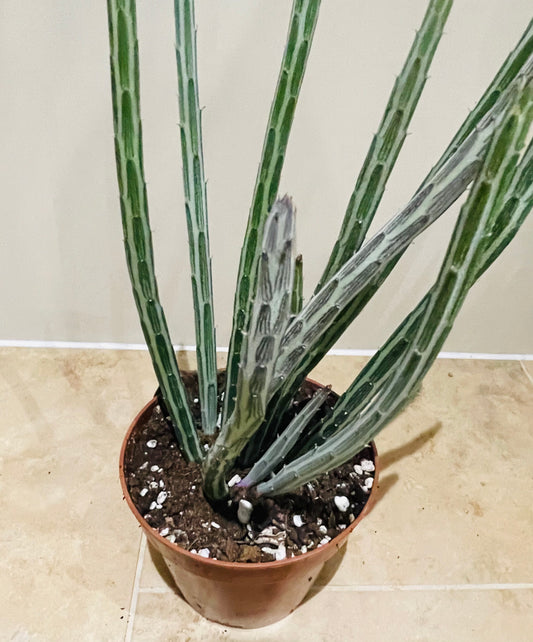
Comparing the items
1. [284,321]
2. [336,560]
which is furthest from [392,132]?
[336,560]

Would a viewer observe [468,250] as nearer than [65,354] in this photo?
Yes

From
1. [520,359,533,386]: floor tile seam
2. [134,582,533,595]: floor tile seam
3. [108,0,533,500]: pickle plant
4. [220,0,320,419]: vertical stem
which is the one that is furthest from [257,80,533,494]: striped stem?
[520,359,533,386]: floor tile seam

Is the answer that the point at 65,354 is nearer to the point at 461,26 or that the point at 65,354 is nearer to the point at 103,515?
the point at 103,515

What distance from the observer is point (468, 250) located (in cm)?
32

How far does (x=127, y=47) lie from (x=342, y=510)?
A: 522 millimetres

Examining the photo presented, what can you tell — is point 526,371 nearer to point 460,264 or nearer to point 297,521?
point 297,521

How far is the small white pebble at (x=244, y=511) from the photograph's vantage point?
0.59 m

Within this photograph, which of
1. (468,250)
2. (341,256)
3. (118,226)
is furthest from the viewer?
(118,226)

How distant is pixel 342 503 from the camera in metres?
0.63

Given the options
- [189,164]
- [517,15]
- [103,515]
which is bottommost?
[103,515]

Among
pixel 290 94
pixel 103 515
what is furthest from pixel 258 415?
pixel 103 515

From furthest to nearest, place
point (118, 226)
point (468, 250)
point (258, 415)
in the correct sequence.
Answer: point (118, 226) < point (258, 415) < point (468, 250)

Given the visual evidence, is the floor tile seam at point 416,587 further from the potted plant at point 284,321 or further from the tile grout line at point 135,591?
the tile grout line at point 135,591

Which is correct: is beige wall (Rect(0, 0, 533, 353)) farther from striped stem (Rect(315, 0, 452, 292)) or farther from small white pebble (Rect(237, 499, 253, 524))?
small white pebble (Rect(237, 499, 253, 524))
